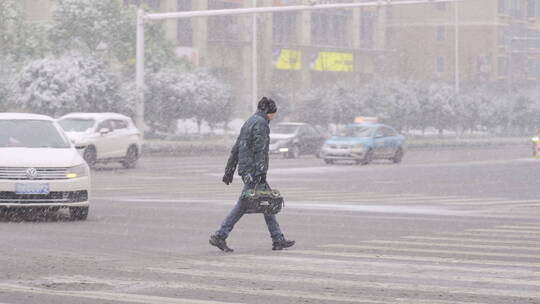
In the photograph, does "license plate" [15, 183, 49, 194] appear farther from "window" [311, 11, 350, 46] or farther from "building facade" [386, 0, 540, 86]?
"building facade" [386, 0, 540, 86]

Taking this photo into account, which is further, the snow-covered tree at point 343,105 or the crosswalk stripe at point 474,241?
the snow-covered tree at point 343,105

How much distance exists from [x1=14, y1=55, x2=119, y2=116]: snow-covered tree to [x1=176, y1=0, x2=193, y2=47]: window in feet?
134

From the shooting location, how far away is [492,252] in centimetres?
1313

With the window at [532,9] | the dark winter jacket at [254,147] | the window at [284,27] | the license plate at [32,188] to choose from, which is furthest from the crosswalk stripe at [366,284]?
the window at [532,9]

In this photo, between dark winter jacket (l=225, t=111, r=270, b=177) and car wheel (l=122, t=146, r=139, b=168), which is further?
car wheel (l=122, t=146, r=139, b=168)

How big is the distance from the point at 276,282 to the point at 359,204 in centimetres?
1118

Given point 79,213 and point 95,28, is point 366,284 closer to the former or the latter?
point 79,213

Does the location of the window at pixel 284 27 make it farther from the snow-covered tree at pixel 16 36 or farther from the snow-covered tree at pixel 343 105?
the snow-covered tree at pixel 16 36

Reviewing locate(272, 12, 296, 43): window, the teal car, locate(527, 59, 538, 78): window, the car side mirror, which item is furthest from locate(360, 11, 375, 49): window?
the car side mirror

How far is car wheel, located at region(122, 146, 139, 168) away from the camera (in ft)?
116

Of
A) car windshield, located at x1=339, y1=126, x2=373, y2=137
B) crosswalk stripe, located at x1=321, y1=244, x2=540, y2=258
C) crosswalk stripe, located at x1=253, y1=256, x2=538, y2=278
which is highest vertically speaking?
crosswalk stripe, located at x1=253, y1=256, x2=538, y2=278

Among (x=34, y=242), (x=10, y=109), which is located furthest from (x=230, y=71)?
(x=34, y=242)

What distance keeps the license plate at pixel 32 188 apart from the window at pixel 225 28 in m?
76.0

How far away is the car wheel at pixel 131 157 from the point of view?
3550cm
